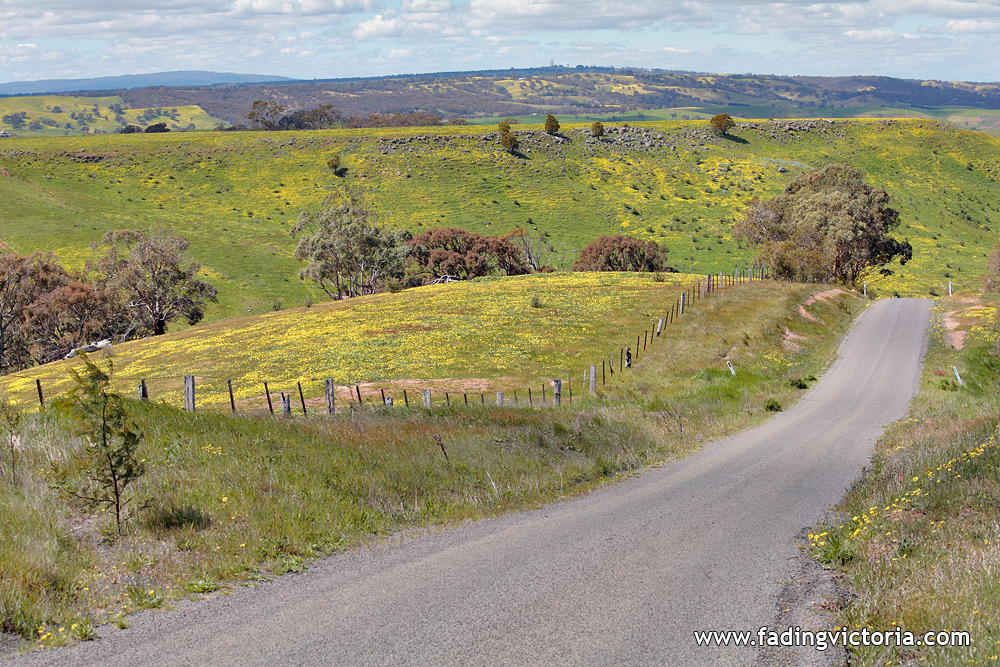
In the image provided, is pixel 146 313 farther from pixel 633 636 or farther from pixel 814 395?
pixel 633 636

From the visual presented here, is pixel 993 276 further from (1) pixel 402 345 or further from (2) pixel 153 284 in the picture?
(2) pixel 153 284

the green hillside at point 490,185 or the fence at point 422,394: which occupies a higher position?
the green hillside at point 490,185

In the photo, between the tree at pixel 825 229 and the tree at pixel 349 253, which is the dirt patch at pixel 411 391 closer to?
the tree at pixel 349 253

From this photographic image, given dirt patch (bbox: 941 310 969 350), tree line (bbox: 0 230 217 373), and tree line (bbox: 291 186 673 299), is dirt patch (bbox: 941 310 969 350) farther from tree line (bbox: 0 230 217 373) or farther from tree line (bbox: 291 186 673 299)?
tree line (bbox: 0 230 217 373)

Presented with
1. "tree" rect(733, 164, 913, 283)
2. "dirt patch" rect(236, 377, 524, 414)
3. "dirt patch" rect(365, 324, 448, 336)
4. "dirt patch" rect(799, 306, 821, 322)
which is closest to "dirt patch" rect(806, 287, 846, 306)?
"dirt patch" rect(799, 306, 821, 322)

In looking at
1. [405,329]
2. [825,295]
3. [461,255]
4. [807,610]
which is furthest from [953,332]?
[461,255]

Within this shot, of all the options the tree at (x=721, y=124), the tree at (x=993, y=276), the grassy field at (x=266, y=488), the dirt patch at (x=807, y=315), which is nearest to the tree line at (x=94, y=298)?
the grassy field at (x=266, y=488)

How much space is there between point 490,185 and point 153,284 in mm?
68495

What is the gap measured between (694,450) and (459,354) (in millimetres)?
24475

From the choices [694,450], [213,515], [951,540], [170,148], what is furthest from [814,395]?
[170,148]

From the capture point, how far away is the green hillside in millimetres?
93188

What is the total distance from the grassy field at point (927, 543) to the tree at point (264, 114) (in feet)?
607

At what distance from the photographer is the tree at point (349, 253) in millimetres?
82062

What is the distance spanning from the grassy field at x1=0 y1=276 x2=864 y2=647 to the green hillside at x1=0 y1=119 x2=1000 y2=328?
64536 mm
